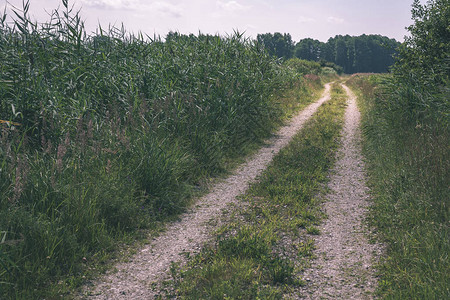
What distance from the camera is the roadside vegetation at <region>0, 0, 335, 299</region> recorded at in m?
3.82

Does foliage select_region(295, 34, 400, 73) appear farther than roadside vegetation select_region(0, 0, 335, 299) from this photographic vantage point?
Yes

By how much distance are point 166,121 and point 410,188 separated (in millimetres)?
4788

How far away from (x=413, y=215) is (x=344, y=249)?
106 centimetres

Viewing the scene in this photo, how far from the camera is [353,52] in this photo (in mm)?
125500

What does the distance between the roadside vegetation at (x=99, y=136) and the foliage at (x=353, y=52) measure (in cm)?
11107

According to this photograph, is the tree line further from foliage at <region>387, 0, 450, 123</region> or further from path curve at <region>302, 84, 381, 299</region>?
path curve at <region>302, 84, 381, 299</region>

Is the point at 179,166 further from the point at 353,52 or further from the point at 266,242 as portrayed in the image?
the point at 353,52

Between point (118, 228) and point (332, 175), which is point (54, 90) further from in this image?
point (332, 175)

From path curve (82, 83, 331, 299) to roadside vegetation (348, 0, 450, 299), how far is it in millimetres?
2336

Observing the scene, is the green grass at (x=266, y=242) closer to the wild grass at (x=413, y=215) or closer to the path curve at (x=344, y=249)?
the path curve at (x=344, y=249)

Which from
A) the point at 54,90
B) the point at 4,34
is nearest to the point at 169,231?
the point at 54,90

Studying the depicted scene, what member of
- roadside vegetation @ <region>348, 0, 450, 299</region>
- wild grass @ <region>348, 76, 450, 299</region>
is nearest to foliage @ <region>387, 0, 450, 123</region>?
roadside vegetation @ <region>348, 0, 450, 299</region>

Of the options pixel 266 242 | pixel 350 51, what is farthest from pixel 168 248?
pixel 350 51

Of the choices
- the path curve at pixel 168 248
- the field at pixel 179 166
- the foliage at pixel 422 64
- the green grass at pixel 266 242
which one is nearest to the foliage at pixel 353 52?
the foliage at pixel 422 64
